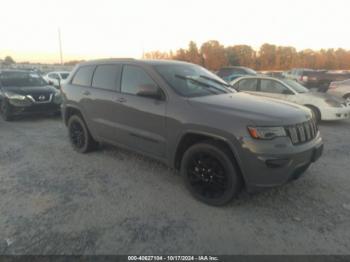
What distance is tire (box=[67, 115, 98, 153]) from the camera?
16.3ft

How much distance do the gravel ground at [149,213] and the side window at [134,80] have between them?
4.43 feet

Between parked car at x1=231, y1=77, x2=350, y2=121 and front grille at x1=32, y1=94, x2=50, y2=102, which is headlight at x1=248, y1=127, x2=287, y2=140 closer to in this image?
parked car at x1=231, y1=77, x2=350, y2=121

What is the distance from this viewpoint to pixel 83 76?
4.91 metres

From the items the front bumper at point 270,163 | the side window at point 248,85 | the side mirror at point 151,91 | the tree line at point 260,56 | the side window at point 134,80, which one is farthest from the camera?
the tree line at point 260,56

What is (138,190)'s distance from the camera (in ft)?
11.9

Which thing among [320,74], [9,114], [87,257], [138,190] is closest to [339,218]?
[138,190]

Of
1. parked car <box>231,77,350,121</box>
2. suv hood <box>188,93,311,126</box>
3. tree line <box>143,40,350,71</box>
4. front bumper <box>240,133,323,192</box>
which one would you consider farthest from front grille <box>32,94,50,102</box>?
tree line <box>143,40,350,71</box>

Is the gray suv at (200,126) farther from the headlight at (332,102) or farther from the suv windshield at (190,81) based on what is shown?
the headlight at (332,102)

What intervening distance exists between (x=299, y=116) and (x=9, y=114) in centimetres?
829

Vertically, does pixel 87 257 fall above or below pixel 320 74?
below

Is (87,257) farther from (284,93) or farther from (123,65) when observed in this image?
(284,93)

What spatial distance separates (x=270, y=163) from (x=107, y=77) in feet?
9.93

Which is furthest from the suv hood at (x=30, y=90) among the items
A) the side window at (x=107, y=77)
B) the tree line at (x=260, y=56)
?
the tree line at (x=260, y=56)

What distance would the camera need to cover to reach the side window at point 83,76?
15.6ft
